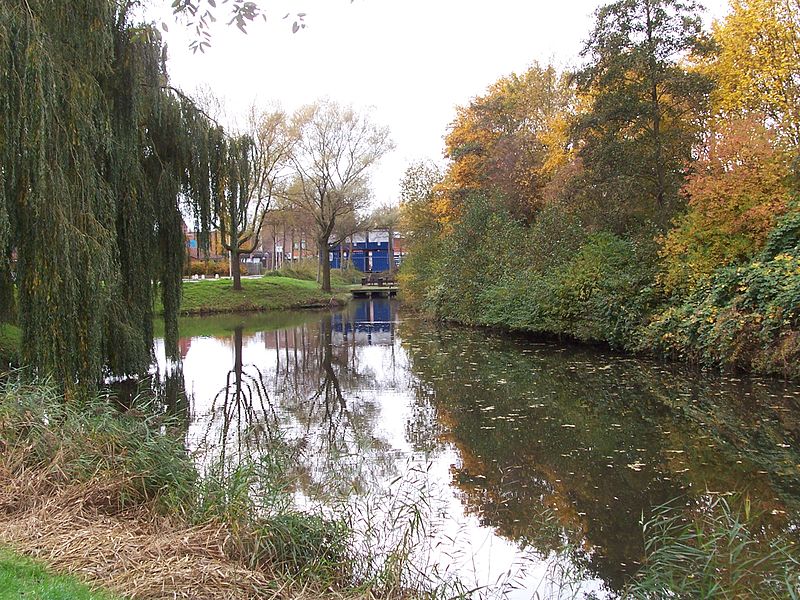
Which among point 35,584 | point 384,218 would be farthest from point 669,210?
point 384,218

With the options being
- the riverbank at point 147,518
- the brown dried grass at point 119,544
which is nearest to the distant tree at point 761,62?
the riverbank at point 147,518

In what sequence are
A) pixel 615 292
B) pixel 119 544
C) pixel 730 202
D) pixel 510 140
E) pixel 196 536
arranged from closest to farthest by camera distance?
pixel 119 544 → pixel 196 536 → pixel 730 202 → pixel 615 292 → pixel 510 140

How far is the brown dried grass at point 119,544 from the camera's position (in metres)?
3.18

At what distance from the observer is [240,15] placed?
4.10m

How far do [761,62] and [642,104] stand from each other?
4107 mm

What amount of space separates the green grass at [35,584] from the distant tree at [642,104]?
48.2 ft

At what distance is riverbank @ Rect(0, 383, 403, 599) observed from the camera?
3.33 meters

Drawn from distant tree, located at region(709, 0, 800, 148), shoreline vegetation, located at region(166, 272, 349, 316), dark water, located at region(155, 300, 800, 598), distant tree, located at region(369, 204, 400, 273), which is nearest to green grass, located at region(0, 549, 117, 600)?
dark water, located at region(155, 300, 800, 598)

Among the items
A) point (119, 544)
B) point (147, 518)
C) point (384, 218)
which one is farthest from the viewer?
point (384, 218)

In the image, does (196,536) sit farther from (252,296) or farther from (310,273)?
(310,273)

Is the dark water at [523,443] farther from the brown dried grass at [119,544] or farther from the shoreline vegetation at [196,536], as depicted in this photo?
the brown dried grass at [119,544]

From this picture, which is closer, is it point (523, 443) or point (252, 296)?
point (523, 443)

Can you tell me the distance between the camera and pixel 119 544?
356 centimetres

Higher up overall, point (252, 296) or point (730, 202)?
point (730, 202)
